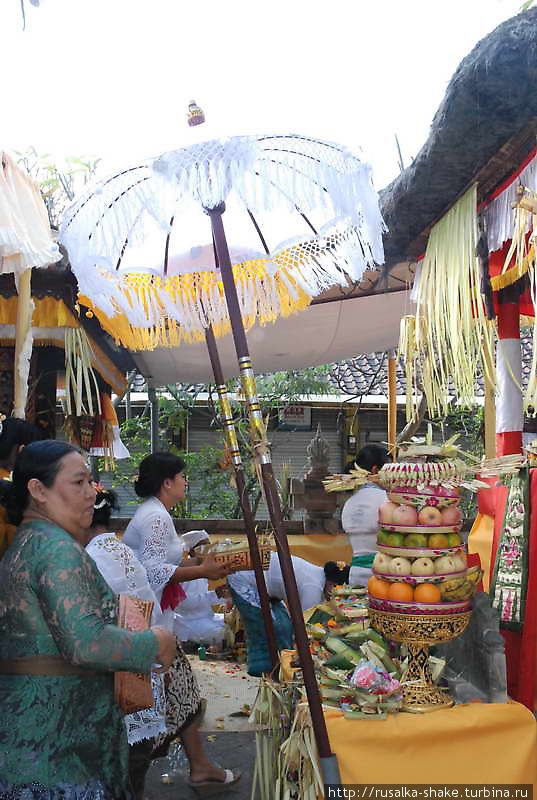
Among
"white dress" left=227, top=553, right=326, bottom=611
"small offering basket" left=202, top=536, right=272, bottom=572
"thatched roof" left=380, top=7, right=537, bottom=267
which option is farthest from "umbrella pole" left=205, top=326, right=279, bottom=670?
"white dress" left=227, top=553, right=326, bottom=611

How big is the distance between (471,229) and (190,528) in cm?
509

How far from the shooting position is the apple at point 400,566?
2131 mm

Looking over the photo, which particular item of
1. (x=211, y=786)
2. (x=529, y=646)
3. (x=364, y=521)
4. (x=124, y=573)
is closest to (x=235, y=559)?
(x=124, y=573)

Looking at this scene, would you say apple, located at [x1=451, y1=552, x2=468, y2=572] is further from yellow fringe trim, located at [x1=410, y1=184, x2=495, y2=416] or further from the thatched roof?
the thatched roof

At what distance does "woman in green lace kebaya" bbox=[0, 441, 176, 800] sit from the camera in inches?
66.7

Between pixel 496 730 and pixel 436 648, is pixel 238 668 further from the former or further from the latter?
pixel 496 730

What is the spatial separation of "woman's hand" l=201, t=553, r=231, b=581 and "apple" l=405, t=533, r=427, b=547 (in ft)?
3.79

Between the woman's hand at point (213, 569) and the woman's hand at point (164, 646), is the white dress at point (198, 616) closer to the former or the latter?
the woman's hand at point (213, 569)

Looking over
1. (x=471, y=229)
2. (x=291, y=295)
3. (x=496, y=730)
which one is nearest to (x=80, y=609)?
(x=496, y=730)

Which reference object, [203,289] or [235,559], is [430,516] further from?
[203,289]

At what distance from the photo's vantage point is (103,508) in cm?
315

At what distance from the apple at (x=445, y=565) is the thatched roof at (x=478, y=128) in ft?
4.98

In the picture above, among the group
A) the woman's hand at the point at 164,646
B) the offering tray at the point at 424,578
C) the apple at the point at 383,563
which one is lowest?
the woman's hand at the point at 164,646

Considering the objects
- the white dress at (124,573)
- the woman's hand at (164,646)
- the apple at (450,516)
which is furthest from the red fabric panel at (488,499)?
Result: the woman's hand at (164,646)
